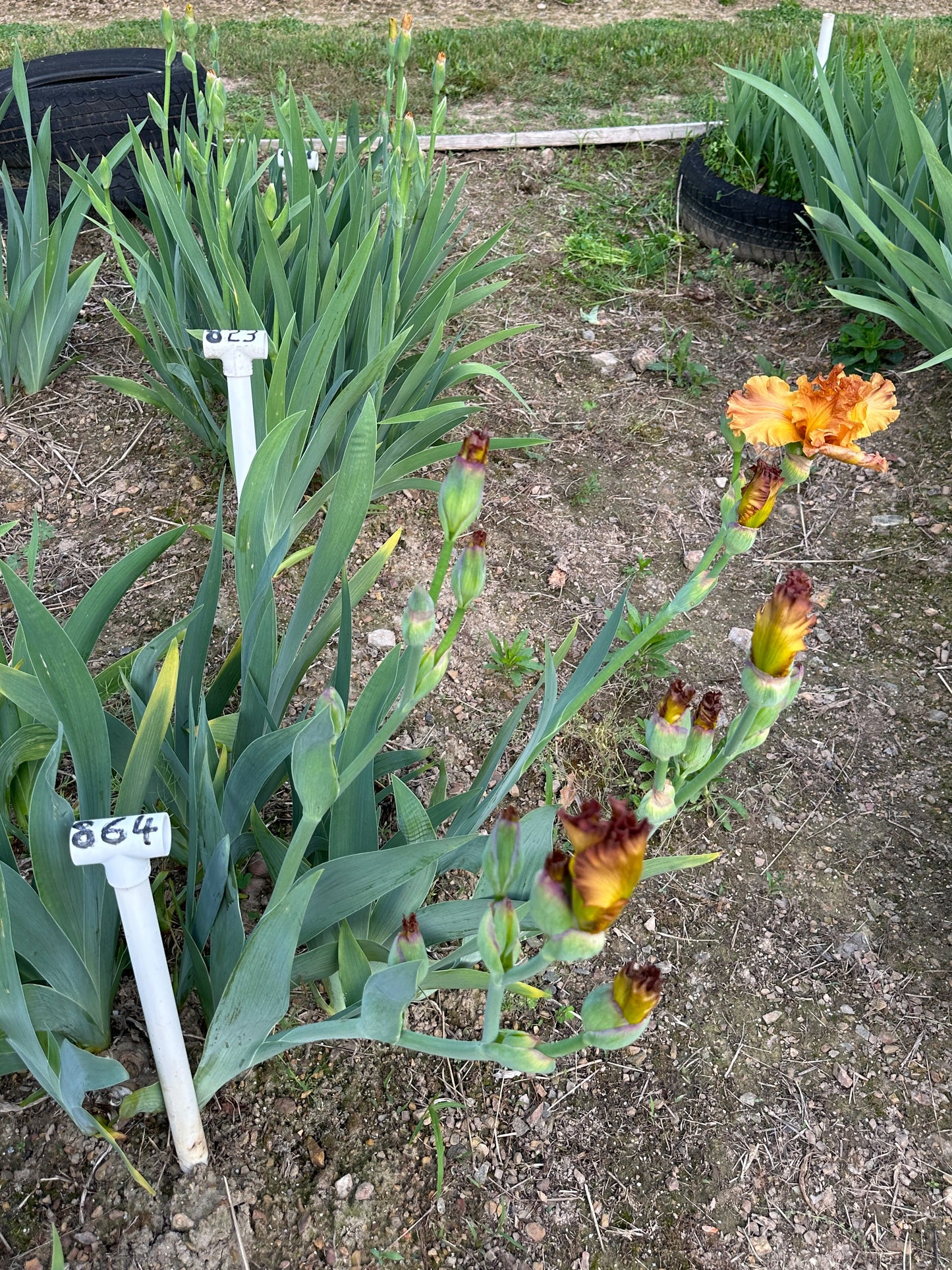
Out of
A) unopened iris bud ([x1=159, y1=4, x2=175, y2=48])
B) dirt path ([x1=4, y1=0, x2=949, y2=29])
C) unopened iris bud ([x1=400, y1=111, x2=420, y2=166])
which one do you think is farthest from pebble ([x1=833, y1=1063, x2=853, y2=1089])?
dirt path ([x1=4, y1=0, x2=949, y2=29])

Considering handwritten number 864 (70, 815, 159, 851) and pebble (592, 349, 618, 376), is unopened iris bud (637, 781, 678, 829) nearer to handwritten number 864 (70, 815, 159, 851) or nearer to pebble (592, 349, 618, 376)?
handwritten number 864 (70, 815, 159, 851)

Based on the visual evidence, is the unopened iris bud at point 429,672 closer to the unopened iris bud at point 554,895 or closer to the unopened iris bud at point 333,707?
the unopened iris bud at point 333,707

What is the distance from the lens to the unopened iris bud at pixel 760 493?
0.86 meters

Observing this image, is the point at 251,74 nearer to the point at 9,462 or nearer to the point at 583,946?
the point at 9,462

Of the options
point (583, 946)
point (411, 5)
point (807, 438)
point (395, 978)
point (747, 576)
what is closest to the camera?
point (583, 946)

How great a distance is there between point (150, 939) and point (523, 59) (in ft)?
14.8

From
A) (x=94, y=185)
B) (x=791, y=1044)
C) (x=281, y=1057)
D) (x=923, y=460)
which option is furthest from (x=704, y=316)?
(x=281, y=1057)

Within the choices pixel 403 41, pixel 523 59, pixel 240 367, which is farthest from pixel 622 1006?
pixel 523 59

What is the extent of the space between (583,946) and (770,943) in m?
0.92

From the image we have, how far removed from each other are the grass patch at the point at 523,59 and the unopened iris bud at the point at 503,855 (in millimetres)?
3634

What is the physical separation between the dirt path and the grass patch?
16.2 inches

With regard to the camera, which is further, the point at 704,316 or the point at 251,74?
the point at 251,74

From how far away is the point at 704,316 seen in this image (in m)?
2.68

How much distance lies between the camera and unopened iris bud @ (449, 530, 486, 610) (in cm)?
79
